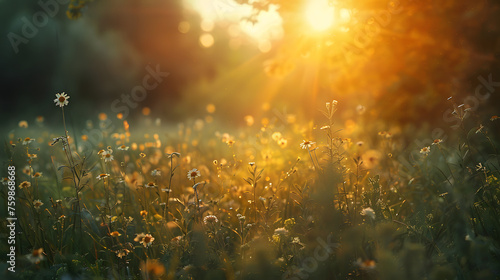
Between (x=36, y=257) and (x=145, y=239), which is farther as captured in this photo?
(x=145, y=239)

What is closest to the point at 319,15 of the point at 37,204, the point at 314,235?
the point at 314,235

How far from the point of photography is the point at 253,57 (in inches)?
695

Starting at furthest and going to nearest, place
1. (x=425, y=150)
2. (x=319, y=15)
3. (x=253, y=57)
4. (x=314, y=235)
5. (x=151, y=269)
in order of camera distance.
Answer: (x=253, y=57), (x=319, y=15), (x=425, y=150), (x=314, y=235), (x=151, y=269)

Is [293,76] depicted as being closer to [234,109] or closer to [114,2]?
[234,109]

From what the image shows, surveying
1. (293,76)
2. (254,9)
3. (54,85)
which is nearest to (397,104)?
(254,9)

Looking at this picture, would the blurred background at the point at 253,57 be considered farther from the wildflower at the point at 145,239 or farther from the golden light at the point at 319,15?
the wildflower at the point at 145,239

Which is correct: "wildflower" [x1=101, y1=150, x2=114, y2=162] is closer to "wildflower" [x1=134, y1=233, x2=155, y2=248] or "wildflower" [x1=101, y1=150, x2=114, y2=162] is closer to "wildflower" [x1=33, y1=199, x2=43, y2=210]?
"wildflower" [x1=33, y1=199, x2=43, y2=210]

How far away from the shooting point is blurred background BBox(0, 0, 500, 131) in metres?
3.99

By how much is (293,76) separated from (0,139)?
33.3ft

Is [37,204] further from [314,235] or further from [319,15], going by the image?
[319,15]

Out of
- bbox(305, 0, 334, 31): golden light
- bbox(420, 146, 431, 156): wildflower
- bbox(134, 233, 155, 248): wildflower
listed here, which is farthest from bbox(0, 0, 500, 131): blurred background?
bbox(134, 233, 155, 248): wildflower

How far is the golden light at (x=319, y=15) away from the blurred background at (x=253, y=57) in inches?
0.5

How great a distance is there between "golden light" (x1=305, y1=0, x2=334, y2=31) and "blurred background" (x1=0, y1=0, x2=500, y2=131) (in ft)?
0.04

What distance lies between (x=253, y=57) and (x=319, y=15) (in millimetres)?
13744
